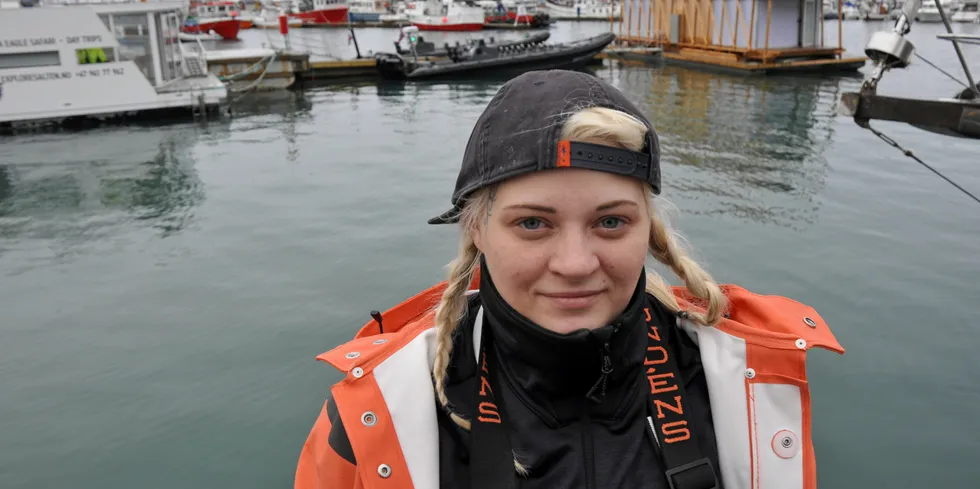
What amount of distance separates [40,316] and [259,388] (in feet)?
10.2

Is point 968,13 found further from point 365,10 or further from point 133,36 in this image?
point 133,36

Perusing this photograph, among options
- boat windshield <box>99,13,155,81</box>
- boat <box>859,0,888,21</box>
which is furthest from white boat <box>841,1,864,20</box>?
boat windshield <box>99,13,155,81</box>

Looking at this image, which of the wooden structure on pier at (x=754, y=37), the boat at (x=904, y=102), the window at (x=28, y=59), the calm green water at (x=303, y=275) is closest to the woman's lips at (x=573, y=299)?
the calm green water at (x=303, y=275)

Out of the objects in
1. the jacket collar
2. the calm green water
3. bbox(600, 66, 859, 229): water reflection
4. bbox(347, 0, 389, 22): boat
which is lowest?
the calm green water

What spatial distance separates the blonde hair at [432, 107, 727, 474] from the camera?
1.64 m

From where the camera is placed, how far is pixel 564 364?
1.75 m

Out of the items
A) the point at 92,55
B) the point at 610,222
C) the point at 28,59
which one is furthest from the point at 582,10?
the point at 610,222

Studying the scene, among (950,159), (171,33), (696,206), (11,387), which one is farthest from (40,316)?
(171,33)

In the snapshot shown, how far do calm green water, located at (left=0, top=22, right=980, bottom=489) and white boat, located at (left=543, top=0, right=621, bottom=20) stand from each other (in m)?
69.5

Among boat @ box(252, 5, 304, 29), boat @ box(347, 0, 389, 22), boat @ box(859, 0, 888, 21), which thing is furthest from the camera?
boat @ box(347, 0, 389, 22)

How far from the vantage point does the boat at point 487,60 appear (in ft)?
92.0

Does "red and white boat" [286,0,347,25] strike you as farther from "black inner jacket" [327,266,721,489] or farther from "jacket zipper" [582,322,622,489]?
"jacket zipper" [582,322,622,489]

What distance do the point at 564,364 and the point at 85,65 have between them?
65.3ft

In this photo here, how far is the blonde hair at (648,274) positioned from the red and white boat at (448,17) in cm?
5889
